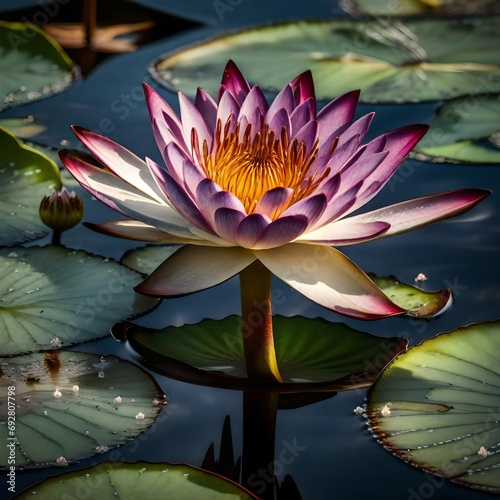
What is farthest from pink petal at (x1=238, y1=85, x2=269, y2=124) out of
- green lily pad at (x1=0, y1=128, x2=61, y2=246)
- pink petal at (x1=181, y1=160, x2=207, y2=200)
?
green lily pad at (x1=0, y1=128, x2=61, y2=246)

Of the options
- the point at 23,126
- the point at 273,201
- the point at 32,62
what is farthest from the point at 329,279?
the point at 32,62

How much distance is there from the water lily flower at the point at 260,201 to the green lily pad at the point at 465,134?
945mm

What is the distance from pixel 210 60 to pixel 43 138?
90 centimetres

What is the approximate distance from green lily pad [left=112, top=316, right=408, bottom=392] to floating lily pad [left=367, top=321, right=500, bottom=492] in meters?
0.10

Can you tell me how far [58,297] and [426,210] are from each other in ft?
3.26

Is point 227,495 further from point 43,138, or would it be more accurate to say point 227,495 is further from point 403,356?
point 43,138

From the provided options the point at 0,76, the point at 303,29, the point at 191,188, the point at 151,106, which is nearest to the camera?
the point at 191,188

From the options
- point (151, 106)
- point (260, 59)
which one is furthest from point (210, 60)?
point (151, 106)

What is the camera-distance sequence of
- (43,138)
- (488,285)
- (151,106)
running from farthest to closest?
1. (43,138)
2. (488,285)
3. (151,106)

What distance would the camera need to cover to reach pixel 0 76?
137 inches

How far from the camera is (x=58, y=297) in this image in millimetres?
2311

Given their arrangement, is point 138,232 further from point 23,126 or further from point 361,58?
point 361,58

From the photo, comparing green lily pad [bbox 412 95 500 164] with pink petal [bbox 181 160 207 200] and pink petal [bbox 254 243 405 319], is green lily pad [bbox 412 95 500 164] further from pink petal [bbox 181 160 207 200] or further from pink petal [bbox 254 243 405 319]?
pink petal [bbox 181 160 207 200]

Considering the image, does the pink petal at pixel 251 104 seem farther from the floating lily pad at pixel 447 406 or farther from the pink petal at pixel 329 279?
the floating lily pad at pixel 447 406
